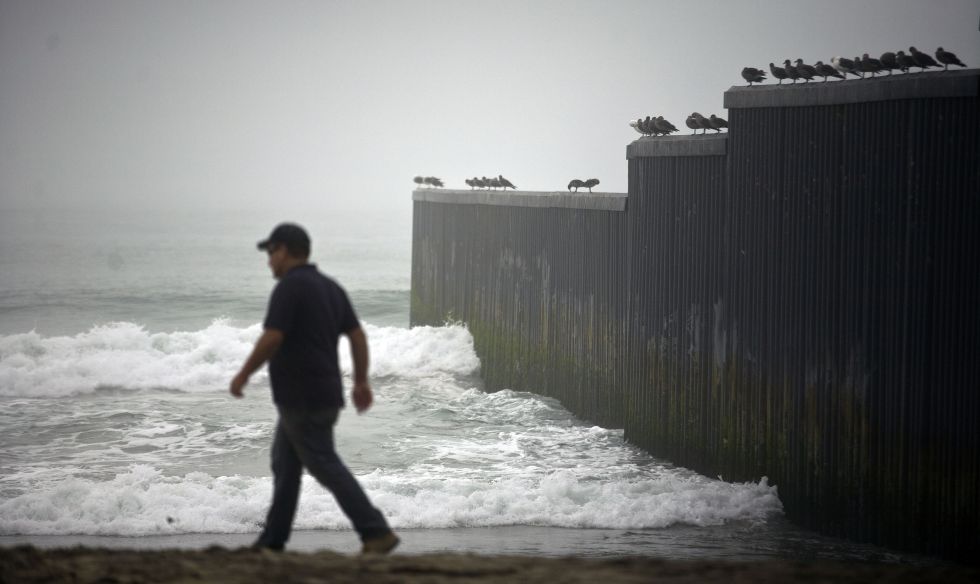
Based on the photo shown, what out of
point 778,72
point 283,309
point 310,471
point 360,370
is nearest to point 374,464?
point 778,72

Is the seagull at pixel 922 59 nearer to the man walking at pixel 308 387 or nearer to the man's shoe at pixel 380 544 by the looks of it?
the man walking at pixel 308 387

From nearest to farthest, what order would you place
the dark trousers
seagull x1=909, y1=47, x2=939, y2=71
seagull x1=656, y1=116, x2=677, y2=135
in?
the dark trousers
seagull x1=909, y1=47, x2=939, y2=71
seagull x1=656, y1=116, x2=677, y2=135

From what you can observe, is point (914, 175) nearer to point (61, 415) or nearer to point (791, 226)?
point (791, 226)

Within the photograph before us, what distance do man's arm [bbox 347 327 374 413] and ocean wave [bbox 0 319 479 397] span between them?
15.8m

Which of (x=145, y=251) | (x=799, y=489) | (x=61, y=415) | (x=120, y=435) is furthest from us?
(x=145, y=251)

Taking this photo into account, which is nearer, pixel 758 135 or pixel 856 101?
pixel 856 101

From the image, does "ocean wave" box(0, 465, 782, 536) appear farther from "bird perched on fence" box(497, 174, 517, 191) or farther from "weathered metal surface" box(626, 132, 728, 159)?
"bird perched on fence" box(497, 174, 517, 191)

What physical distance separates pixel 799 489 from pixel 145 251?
269 feet

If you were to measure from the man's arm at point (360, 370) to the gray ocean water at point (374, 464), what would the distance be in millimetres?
4216

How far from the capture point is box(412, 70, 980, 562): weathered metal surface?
9.75 meters

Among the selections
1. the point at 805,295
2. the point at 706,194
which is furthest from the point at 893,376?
the point at 706,194

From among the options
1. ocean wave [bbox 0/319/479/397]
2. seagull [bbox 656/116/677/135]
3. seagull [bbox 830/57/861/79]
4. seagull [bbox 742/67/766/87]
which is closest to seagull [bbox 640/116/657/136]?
seagull [bbox 656/116/677/135]

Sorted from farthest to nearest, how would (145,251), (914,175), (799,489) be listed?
(145,251), (799,489), (914,175)

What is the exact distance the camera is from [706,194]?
1323cm
